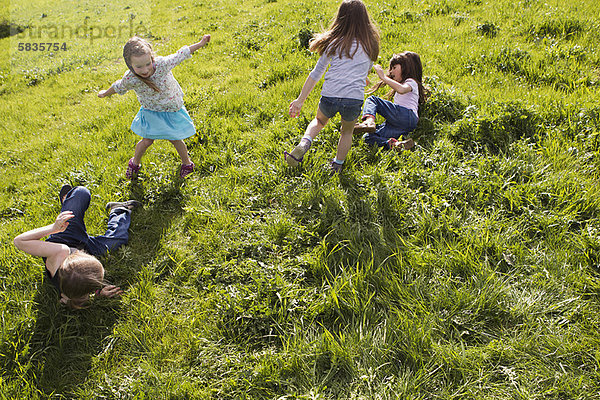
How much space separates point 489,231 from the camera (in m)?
3.29

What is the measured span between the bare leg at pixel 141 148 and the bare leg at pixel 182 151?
334 mm

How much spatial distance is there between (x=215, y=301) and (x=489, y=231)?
2.62 m

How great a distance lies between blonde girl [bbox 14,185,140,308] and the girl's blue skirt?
1.15 meters

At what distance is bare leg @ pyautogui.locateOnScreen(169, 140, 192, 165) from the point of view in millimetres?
4651

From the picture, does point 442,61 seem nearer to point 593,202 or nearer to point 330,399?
point 593,202

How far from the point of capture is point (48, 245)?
10.5 feet

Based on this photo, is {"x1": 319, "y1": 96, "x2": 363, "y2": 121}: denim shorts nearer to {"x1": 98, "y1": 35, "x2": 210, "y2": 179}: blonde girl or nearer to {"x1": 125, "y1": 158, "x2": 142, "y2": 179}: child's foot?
{"x1": 98, "y1": 35, "x2": 210, "y2": 179}: blonde girl

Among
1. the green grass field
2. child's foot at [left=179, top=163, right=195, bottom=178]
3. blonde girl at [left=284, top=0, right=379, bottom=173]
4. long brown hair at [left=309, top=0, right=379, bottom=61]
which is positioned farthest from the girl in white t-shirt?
child's foot at [left=179, top=163, right=195, bottom=178]

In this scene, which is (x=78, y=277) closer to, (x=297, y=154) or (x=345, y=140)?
(x=297, y=154)

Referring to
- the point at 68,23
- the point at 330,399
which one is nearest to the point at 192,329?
the point at 330,399

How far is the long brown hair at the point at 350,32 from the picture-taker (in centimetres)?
375

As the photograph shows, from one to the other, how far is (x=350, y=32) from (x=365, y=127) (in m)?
1.22

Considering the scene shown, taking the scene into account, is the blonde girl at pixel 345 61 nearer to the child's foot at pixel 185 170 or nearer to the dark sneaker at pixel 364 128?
the dark sneaker at pixel 364 128

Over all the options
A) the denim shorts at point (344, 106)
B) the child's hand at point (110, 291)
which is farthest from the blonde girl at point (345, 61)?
the child's hand at point (110, 291)
